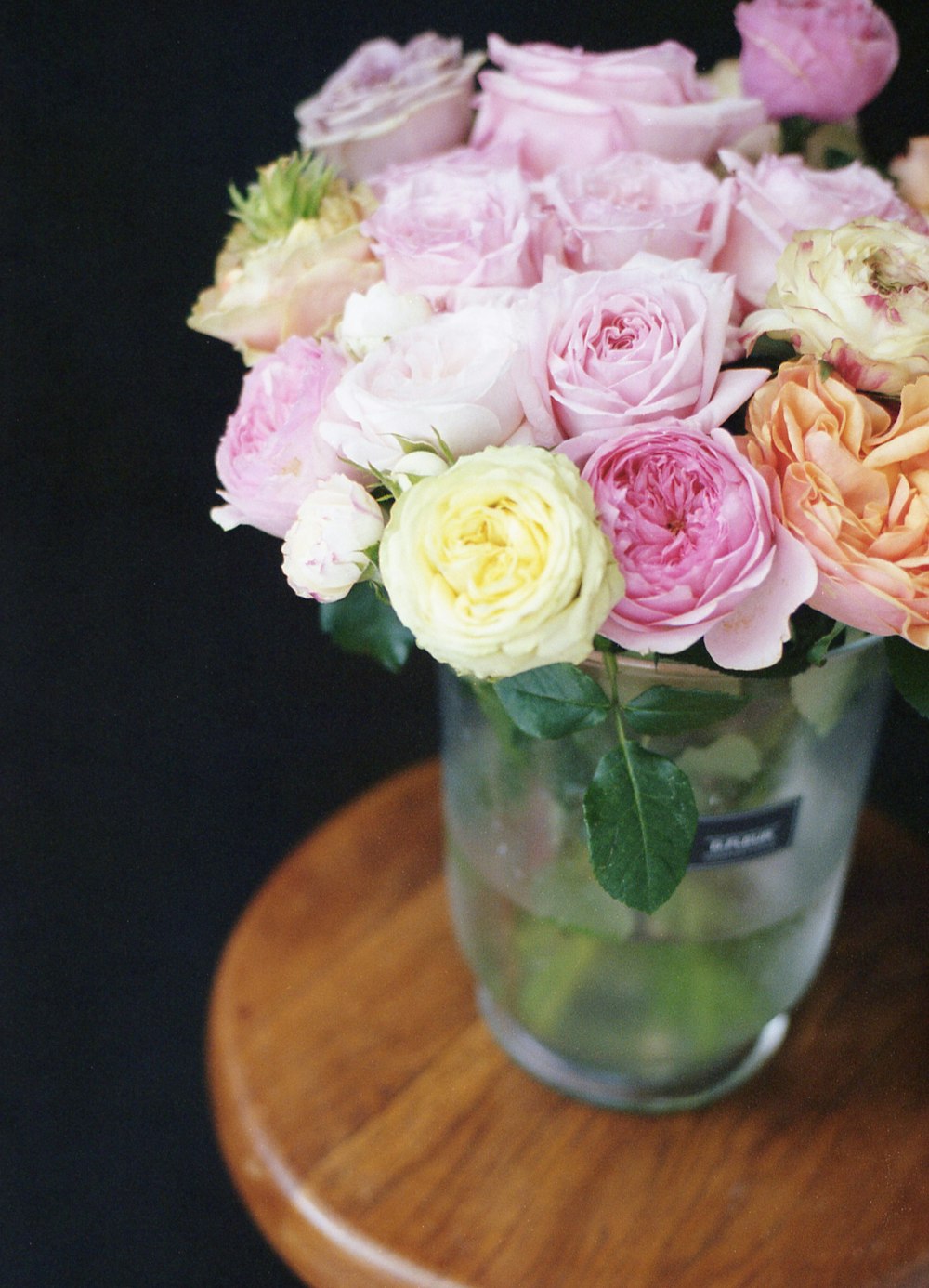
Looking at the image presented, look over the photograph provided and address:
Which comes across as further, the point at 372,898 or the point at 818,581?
the point at 372,898

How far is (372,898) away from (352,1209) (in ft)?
0.72

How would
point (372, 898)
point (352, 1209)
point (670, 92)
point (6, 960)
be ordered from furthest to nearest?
point (6, 960) → point (372, 898) → point (352, 1209) → point (670, 92)

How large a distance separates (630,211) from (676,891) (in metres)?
0.32

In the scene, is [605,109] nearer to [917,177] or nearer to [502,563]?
[917,177]

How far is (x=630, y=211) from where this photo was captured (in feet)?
1.56

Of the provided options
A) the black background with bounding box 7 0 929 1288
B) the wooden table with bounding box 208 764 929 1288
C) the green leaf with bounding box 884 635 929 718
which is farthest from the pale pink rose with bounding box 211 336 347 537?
the black background with bounding box 7 0 929 1288

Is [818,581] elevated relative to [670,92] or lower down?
lower down

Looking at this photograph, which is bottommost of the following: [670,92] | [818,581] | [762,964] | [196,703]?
[196,703]

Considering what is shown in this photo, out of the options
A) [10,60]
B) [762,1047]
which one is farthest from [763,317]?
[10,60]

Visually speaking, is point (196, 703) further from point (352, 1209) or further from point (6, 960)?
point (352, 1209)

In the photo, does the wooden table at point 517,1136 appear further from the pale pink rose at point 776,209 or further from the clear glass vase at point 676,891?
the pale pink rose at point 776,209

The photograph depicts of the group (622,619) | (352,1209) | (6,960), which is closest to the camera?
(622,619)

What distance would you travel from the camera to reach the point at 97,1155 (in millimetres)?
1101

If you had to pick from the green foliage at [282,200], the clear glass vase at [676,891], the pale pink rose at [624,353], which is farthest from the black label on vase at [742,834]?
the green foliage at [282,200]
